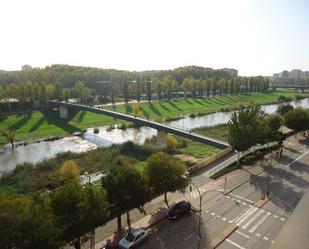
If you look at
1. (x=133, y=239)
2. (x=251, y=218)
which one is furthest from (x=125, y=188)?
(x=251, y=218)

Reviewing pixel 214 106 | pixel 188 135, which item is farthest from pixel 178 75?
pixel 188 135

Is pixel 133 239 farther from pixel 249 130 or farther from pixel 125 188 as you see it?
pixel 249 130

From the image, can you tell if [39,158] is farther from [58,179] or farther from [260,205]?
[260,205]

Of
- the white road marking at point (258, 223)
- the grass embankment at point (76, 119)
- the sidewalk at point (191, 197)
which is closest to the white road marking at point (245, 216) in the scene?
the white road marking at point (258, 223)

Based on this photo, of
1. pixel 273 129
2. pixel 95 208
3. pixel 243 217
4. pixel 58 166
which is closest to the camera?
pixel 95 208

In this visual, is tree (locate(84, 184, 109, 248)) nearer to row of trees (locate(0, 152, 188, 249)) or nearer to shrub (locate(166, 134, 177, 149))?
row of trees (locate(0, 152, 188, 249))

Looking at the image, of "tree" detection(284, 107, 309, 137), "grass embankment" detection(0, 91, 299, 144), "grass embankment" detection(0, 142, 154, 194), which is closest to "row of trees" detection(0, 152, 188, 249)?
"grass embankment" detection(0, 142, 154, 194)
